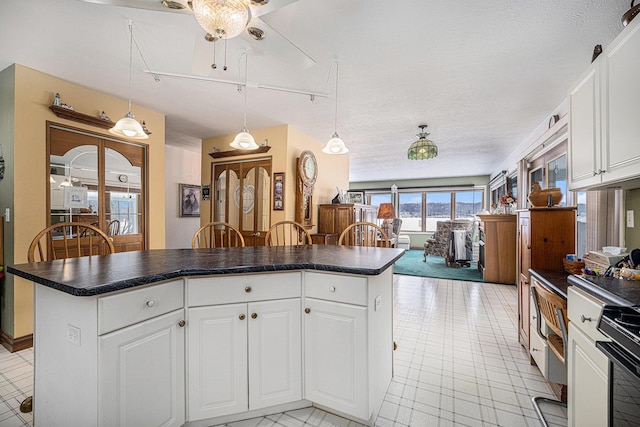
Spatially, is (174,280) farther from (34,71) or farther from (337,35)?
(34,71)

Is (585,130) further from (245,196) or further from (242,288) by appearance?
(245,196)

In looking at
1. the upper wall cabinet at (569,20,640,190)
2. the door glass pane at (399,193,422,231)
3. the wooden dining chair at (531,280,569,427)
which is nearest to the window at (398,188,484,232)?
the door glass pane at (399,193,422,231)

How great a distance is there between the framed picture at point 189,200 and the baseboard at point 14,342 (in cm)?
309

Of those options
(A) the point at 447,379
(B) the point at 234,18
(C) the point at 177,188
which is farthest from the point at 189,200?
(A) the point at 447,379

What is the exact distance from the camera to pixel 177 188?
17.4 feet

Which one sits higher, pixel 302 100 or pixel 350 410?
pixel 302 100

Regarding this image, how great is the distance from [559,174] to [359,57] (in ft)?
9.80

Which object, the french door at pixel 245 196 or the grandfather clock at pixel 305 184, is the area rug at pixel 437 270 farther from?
the french door at pixel 245 196

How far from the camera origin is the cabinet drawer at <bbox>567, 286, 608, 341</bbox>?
1.05m

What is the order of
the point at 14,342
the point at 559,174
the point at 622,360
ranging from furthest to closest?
the point at 559,174, the point at 14,342, the point at 622,360

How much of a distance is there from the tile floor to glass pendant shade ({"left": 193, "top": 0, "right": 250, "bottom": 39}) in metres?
2.01

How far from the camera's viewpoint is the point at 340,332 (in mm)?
1446

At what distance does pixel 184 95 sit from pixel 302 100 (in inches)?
51.6

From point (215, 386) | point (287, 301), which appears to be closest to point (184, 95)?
point (287, 301)
